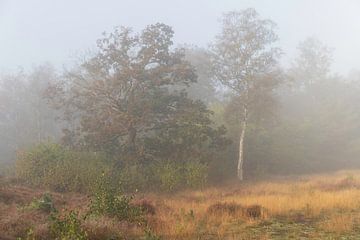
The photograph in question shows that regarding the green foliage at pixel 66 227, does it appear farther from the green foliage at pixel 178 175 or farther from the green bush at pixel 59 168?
the green foliage at pixel 178 175

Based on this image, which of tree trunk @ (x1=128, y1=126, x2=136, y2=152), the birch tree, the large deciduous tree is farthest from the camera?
the birch tree

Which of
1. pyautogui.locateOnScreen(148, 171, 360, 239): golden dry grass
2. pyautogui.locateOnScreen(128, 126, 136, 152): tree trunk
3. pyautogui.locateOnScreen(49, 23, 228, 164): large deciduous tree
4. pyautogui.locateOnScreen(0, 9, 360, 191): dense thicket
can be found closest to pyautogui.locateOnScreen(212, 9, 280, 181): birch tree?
pyautogui.locateOnScreen(0, 9, 360, 191): dense thicket

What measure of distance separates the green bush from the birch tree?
13.0m

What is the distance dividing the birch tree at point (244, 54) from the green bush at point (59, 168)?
13.0 m

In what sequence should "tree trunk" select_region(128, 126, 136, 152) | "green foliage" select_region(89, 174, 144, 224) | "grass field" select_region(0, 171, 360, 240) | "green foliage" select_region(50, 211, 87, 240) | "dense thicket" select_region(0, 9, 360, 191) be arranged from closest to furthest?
"green foliage" select_region(50, 211, 87, 240) → "grass field" select_region(0, 171, 360, 240) → "green foliage" select_region(89, 174, 144, 224) → "dense thicket" select_region(0, 9, 360, 191) → "tree trunk" select_region(128, 126, 136, 152)

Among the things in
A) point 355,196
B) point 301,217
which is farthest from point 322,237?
point 355,196

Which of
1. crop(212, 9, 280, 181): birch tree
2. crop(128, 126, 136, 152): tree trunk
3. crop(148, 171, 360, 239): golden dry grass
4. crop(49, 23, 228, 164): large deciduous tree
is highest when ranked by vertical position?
crop(212, 9, 280, 181): birch tree

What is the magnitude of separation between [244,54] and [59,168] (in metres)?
17.9

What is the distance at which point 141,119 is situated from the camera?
82.9ft

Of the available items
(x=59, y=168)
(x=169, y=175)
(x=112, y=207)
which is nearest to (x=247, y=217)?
(x=112, y=207)

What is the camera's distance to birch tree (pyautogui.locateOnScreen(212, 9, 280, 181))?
106ft

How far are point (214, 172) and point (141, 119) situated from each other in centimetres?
837

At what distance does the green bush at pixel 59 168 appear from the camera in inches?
865

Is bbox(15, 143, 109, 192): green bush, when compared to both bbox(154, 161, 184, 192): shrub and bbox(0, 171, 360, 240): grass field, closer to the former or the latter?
bbox(154, 161, 184, 192): shrub
